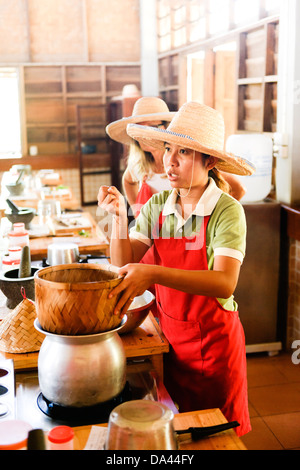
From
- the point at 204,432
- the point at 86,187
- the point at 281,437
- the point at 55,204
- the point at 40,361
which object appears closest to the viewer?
the point at 204,432

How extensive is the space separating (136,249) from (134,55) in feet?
25.8

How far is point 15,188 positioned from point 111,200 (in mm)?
3825

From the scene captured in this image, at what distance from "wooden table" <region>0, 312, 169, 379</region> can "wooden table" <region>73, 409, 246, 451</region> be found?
389 mm

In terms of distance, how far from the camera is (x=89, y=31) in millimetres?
8875

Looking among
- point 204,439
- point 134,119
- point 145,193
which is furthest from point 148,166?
point 204,439

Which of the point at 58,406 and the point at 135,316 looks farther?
the point at 135,316

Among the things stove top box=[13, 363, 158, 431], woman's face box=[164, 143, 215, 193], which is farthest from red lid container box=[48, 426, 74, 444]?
woman's face box=[164, 143, 215, 193]

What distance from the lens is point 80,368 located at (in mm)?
1305

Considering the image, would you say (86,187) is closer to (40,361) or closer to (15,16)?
(15,16)

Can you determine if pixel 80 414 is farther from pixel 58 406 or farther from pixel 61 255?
pixel 61 255

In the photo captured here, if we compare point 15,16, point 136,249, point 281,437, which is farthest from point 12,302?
point 15,16

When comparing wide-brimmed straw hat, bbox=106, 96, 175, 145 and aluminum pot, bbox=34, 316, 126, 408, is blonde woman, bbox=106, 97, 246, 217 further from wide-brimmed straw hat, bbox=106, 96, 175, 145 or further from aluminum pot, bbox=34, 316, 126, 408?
aluminum pot, bbox=34, 316, 126, 408

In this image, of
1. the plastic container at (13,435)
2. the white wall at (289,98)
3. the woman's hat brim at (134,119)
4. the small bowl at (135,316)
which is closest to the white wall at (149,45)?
the white wall at (289,98)

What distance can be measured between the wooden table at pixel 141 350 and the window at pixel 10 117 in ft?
25.3
